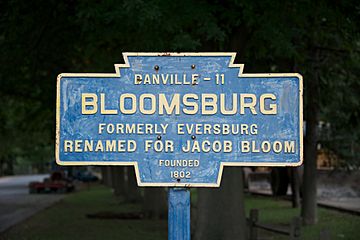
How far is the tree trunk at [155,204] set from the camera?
2320 centimetres

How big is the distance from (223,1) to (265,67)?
185 inches

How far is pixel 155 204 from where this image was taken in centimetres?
2336

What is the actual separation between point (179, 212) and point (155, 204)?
1739 cm

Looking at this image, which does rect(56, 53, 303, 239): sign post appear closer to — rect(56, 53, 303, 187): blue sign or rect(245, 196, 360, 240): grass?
rect(56, 53, 303, 187): blue sign

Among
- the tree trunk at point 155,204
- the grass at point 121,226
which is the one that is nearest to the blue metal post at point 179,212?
the grass at point 121,226

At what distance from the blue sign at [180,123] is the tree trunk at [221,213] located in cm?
761

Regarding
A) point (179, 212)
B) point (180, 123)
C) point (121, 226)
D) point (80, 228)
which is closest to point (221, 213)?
point (80, 228)

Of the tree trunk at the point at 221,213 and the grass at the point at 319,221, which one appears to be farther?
the grass at the point at 319,221

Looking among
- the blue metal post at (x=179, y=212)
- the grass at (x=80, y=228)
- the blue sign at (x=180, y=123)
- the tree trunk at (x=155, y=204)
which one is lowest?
the grass at (x=80, y=228)

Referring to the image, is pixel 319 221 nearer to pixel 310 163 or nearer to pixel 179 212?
pixel 310 163

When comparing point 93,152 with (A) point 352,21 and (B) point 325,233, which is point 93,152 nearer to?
(B) point 325,233

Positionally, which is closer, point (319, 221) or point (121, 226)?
point (121, 226)

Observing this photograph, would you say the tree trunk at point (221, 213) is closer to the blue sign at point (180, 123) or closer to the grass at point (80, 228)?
the grass at point (80, 228)

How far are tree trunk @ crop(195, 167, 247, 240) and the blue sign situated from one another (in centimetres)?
761
